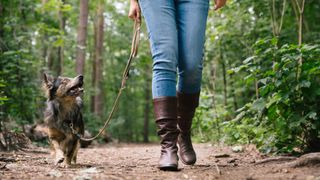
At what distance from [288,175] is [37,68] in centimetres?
855

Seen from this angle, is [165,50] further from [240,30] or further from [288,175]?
[240,30]

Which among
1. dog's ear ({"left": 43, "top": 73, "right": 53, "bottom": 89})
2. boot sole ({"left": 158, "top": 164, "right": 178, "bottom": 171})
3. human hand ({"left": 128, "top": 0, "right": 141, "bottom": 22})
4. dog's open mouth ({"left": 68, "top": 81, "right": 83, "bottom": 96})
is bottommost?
boot sole ({"left": 158, "top": 164, "right": 178, "bottom": 171})

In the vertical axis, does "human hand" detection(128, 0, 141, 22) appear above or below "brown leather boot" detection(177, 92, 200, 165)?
above

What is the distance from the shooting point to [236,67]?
4.82m

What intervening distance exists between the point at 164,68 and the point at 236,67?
1769 mm

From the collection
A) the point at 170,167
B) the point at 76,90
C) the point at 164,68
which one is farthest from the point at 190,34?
the point at 76,90

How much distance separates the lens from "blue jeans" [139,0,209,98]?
3307 mm

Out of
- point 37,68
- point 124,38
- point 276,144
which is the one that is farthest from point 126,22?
point 276,144

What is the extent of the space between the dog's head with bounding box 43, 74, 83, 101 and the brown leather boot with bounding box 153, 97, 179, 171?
160cm

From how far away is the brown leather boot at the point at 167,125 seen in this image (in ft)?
10.5

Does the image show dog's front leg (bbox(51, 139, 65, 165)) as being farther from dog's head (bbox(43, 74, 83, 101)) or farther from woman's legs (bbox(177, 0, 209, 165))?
woman's legs (bbox(177, 0, 209, 165))

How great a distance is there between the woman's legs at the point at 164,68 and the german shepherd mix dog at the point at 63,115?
1.41m

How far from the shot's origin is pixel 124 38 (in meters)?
23.8

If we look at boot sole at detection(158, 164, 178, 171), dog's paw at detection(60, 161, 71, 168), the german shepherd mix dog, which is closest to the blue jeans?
boot sole at detection(158, 164, 178, 171)
